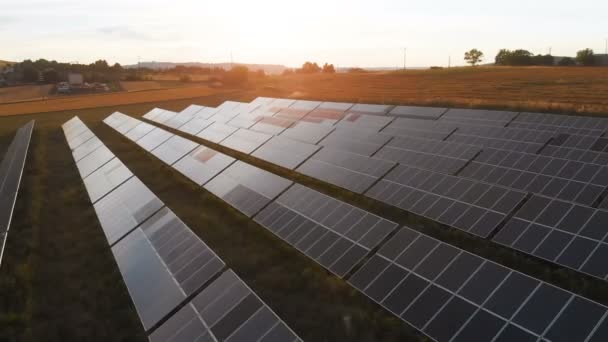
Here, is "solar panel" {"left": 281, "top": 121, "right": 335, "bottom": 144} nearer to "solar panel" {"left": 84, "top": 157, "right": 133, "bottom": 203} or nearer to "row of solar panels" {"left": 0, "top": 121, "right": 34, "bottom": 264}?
"solar panel" {"left": 84, "top": 157, "right": 133, "bottom": 203}

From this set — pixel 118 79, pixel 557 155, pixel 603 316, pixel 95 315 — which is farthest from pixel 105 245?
pixel 118 79

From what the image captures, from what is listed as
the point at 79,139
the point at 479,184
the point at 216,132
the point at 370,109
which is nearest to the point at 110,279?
the point at 479,184

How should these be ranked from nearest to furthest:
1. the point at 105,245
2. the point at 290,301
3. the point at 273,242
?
1. the point at 290,301
2. the point at 273,242
3. the point at 105,245

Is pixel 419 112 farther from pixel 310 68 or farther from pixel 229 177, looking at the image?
pixel 310 68

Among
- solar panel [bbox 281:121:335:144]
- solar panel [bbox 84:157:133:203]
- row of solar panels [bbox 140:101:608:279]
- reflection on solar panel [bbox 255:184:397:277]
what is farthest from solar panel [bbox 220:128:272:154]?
reflection on solar panel [bbox 255:184:397:277]

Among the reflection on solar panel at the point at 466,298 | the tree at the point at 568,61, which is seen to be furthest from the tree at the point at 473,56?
the reflection on solar panel at the point at 466,298

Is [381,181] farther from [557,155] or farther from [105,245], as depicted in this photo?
[105,245]
